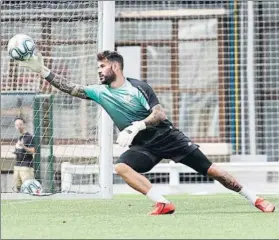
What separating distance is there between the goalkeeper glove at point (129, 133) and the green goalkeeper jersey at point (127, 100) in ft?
1.04

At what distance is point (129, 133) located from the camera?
952 cm

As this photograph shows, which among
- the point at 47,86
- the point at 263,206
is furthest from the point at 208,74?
the point at 263,206

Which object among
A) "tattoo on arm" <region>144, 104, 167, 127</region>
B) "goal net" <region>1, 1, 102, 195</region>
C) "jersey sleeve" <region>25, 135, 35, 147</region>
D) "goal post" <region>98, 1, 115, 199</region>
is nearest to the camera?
"tattoo on arm" <region>144, 104, 167, 127</region>

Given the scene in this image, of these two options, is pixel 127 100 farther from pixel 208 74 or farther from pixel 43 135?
pixel 208 74

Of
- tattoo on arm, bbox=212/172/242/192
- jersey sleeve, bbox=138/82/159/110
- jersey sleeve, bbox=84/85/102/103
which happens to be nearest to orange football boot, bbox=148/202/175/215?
tattoo on arm, bbox=212/172/242/192

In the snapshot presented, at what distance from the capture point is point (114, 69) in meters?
10.0

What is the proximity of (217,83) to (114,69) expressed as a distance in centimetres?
888

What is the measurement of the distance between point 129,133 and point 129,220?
881mm

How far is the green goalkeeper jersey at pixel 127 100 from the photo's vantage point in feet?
32.5

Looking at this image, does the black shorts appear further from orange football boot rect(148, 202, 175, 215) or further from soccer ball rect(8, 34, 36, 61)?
soccer ball rect(8, 34, 36, 61)

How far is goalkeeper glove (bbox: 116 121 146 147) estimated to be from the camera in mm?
9469

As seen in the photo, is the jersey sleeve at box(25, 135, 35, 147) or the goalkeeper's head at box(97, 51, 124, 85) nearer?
the goalkeeper's head at box(97, 51, 124, 85)

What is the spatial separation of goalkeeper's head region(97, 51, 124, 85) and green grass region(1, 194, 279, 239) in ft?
4.34

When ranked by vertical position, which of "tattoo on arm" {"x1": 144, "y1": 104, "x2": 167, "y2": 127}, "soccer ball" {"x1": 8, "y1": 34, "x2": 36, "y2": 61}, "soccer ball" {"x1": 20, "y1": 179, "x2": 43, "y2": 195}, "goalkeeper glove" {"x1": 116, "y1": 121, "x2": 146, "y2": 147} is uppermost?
"soccer ball" {"x1": 8, "y1": 34, "x2": 36, "y2": 61}
